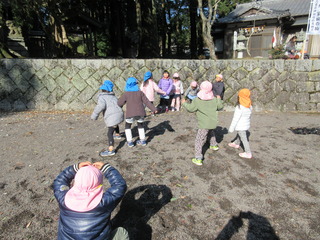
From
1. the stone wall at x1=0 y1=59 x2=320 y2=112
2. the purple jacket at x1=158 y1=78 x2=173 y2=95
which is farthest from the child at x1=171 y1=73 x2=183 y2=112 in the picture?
the stone wall at x1=0 y1=59 x2=320 y2=112

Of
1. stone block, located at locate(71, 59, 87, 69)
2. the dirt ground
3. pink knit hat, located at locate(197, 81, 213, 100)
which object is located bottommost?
the dirt ground

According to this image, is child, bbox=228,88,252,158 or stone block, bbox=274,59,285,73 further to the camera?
stone block, bbox=274,59,285,73

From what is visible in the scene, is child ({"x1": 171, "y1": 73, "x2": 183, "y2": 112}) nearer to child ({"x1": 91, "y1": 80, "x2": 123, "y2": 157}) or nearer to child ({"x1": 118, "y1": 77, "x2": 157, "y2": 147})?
child ({"x1": 118, "y1": 77, "x2": 157, "y2": 147})

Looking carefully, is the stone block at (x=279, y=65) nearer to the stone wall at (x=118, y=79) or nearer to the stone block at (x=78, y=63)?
the stone wall at (x=118, y=79)

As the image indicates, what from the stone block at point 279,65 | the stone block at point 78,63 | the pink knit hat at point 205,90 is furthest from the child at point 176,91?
the pink knit hat at point 205,90

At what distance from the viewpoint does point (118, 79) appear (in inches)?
313

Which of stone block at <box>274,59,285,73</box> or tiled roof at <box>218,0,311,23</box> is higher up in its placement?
tiled roof at <box>218,0,311,23</box>

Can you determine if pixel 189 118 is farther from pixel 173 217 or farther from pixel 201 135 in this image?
pixel 173 217

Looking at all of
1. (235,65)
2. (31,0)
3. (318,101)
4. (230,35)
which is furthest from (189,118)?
(230,35)

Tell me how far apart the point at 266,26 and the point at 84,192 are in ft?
65.3

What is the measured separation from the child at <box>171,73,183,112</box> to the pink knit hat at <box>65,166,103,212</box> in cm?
634

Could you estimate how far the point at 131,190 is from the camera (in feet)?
10.4

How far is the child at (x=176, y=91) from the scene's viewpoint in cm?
775

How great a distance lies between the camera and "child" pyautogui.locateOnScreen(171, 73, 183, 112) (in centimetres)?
775
